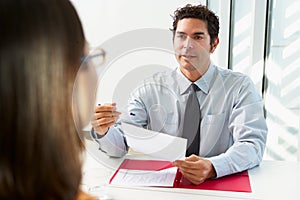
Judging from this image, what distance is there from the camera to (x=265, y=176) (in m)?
1.23

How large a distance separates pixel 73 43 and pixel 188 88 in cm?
106

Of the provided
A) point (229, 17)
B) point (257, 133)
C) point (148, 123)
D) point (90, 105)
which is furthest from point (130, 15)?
point (90, 105)

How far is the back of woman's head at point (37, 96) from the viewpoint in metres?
0.42

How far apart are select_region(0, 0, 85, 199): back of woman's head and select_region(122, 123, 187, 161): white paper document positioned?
0.73 m

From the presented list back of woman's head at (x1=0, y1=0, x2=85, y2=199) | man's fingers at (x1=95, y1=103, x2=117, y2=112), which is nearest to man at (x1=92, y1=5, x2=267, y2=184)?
man's fingers at (x1=95, y1=103, x2=117, y2=112)

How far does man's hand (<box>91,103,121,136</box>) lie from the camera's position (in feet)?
3.81

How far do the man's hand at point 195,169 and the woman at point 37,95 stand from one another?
0.72 m

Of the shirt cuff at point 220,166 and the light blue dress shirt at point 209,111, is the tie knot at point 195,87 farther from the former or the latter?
the shirt cuff at point 220,166

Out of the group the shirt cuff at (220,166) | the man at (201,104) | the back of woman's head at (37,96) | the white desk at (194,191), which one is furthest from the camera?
the man at (201,104)

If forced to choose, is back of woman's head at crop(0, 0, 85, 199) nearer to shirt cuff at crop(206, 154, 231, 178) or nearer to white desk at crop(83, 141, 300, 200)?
white desk at crop(83, 141, 300, 200)

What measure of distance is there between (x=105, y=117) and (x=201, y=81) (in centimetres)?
53

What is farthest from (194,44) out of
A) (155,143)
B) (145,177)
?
(145,177)

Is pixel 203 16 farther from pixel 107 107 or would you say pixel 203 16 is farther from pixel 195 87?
pixel 107 107

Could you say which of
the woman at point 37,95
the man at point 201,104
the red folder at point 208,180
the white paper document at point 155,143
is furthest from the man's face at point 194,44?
the woman at point 37,95
